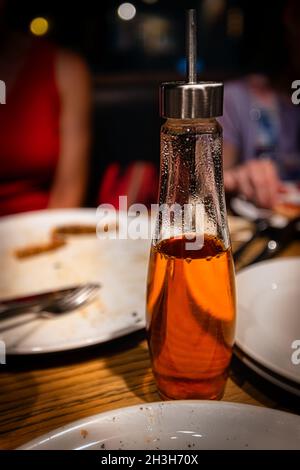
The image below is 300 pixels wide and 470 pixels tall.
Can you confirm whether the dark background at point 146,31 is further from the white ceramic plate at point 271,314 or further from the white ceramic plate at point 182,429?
the white ceramic plate at point 182,429

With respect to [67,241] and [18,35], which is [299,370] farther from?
[18,35]

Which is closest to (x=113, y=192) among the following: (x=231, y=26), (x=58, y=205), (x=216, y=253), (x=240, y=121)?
(x=58, y=205)

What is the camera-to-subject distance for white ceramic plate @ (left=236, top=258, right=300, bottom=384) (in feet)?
1.94

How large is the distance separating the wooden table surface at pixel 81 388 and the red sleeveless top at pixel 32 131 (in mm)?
1407

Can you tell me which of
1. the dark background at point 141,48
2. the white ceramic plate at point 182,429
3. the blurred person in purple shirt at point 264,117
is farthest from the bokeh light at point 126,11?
the white ceramic plate at point 182,429

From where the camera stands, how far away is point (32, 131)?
2100mm

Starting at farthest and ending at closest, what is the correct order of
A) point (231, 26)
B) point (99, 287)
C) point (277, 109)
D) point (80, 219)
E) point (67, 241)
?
point (231, 26), point (277, 109), point (80, 219), point (67, 241), point (99, 287)

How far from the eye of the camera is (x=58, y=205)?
2.13m

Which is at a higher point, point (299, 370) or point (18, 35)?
point (18, 35)

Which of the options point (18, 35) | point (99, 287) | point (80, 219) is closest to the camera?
point (99, 287)

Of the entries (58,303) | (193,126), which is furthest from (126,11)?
(193,126)

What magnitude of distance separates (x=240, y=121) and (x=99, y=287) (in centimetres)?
194

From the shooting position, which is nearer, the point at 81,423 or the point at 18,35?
the point at 81,423

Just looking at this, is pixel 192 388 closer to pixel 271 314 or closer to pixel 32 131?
pixel 271 314
